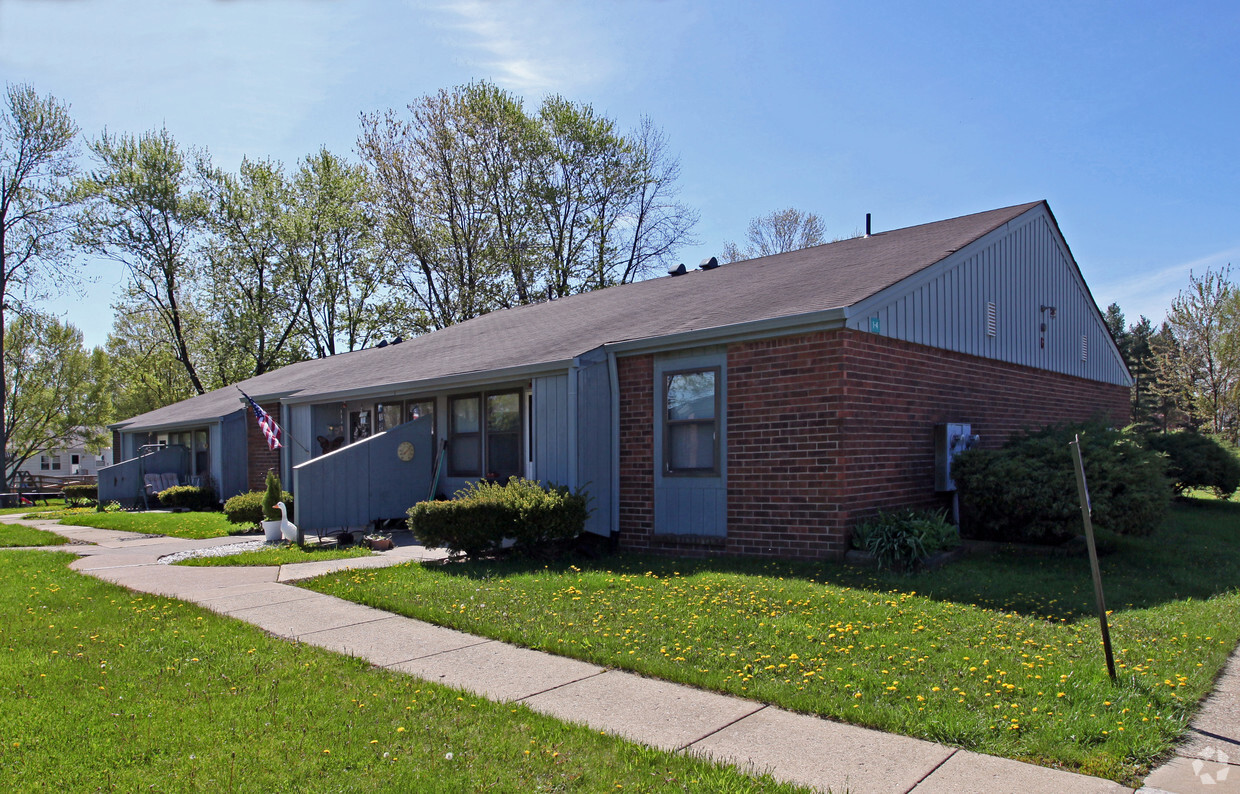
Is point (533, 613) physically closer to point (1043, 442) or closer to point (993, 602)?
point (993, 602)

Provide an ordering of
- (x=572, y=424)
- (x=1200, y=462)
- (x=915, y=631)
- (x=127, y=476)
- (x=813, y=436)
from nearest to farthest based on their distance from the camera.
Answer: (x=915, y=631) → (x=813, y=436) → (x=572, y=424) → (x=1200, y=462) → (x=127, y=476)

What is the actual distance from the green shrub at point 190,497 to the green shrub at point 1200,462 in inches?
870

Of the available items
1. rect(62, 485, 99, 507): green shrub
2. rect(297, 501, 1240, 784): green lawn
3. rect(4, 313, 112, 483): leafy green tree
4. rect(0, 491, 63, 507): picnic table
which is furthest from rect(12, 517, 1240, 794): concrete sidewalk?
rect(4, 313, 112, 483): leafy green tree

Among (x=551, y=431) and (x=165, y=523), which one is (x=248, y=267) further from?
(x=551, y=431)

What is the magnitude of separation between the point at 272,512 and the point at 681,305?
304 inches

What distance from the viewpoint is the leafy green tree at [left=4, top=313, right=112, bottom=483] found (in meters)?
40.7

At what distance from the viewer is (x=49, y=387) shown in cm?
4197

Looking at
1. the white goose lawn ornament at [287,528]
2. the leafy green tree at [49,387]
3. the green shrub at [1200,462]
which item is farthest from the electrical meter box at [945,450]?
the leafy green tree at [49,387]

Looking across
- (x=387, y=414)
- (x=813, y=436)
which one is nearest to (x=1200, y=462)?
(x=813, y=436)

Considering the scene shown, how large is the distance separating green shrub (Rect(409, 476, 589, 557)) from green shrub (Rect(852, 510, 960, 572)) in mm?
3503

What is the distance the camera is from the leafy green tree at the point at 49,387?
134 feet

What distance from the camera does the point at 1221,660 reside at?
218 inches

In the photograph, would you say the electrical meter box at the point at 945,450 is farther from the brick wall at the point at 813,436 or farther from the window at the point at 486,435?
the window at the point at 486,435

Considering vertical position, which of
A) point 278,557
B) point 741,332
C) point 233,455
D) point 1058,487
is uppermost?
point 741,332
